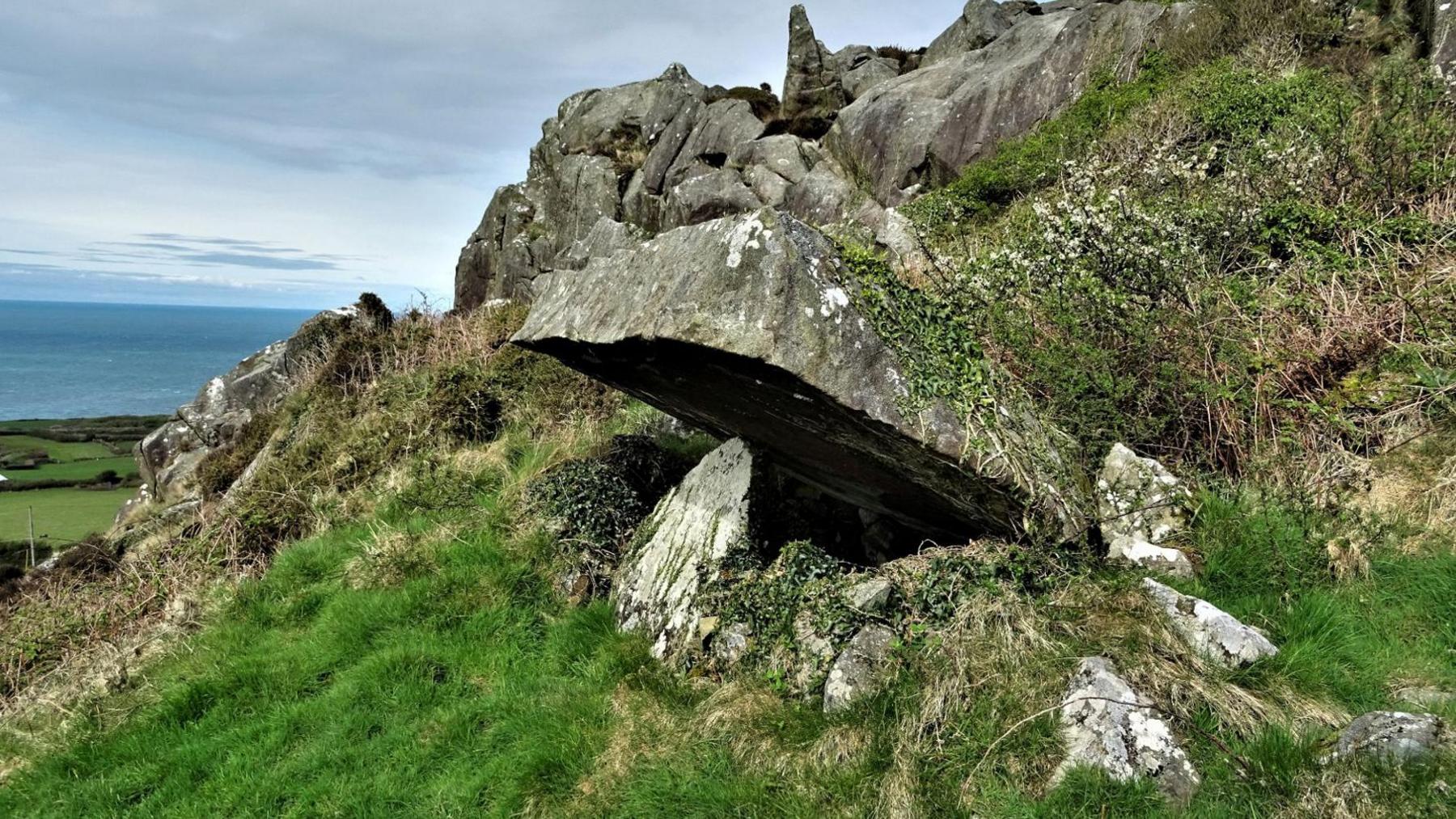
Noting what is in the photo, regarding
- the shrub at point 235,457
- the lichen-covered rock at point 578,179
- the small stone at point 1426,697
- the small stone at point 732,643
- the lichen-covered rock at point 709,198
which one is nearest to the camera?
the small stone at point 1426,697

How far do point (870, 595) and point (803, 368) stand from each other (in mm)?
1672

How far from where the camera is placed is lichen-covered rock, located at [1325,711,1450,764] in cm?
318

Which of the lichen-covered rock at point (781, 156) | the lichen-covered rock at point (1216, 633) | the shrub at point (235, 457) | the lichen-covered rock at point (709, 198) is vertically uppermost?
the lichen-covered rock at point (781, 156)

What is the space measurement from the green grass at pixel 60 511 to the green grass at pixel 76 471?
3803 millimetres

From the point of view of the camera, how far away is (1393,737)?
3242 mm

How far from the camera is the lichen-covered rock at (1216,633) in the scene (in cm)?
399

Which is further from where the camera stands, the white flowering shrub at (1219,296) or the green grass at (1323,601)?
the white flowering shrub at (1219,296)

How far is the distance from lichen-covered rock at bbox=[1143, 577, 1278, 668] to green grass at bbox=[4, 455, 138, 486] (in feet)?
185

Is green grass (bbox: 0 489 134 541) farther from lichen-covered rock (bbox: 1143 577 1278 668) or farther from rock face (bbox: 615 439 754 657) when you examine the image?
lichen-covered rock (bbox: 1143 577 1278 668)

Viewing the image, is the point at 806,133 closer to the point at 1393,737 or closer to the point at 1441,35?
the point at 1441,35

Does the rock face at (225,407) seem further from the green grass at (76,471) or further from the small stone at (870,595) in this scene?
the green grass at (76,471)

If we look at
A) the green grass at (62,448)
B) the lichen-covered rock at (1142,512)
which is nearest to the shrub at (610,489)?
the lichen-covered rock at (1142,512)

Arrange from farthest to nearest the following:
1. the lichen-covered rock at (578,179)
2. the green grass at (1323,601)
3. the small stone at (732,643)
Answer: the lichen-covered rock at (578,179) → the small stone at (732,643) → the green grass at (1323,601)

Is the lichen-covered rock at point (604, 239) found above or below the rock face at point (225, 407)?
above
